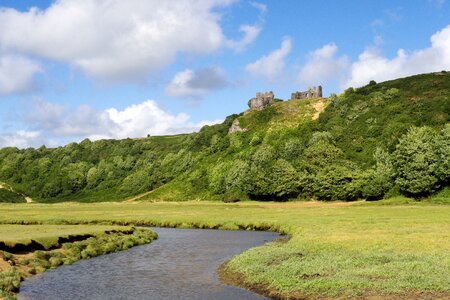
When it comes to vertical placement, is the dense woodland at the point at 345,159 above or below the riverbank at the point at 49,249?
above

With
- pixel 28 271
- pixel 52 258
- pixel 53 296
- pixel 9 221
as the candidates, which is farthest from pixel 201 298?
pixel 9 221

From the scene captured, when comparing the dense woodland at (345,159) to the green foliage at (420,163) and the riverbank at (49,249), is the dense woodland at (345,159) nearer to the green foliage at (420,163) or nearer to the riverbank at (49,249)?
the green foliage at (420,163)

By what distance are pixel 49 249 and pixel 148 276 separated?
52.8 feet

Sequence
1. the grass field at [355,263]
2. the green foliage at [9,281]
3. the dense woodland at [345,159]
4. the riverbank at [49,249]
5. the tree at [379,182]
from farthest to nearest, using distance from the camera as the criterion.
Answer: the tree at [379,182], the dense woodland at [345,159], the riverbank at [49,249], the green foliage at [9,281], the grass field at [355,263]

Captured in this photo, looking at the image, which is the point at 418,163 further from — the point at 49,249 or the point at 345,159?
the point at 49,249

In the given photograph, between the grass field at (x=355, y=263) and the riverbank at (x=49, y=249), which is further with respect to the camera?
the riverbank at (x=49, y=249)

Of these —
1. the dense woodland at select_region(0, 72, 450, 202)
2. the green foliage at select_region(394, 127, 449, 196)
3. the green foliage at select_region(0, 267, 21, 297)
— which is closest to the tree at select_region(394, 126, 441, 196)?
the green foliage at select_region(394, 127, 449, 196)

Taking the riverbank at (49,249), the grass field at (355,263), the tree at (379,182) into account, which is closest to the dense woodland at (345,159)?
the tree at (379,182)

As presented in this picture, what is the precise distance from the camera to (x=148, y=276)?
35.4m

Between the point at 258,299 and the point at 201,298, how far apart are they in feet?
11.6

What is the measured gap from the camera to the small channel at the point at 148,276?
29.6 m

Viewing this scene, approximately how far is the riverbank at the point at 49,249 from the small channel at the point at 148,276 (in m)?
1.17

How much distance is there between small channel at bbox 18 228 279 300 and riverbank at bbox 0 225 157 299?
1172mm

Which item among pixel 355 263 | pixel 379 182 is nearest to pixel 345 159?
pixel 379 182
